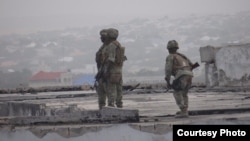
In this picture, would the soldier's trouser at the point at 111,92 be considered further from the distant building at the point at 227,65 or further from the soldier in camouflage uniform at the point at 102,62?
the distant building at the point at 227,65

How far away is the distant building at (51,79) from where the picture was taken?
68875 millimetres

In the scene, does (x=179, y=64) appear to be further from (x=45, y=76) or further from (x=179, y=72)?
(x=45, y=76)

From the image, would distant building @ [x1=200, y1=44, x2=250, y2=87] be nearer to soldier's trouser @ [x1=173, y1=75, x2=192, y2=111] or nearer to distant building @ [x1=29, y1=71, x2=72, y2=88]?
soldier's trouser @ [x1=173, y1=75, x2=192, y2=111]

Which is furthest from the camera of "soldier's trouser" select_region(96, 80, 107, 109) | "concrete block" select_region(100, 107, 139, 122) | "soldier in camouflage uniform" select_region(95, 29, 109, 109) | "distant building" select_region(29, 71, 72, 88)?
"distant building" select_region(29, 71, 72, 88)

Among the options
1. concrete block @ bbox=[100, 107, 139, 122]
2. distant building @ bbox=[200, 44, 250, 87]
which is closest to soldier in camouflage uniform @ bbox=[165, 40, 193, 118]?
concrete block @ bbox=[100, 107, 139, 122]

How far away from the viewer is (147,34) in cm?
12525

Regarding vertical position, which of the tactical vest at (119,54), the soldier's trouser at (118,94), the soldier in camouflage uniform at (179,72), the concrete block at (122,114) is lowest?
the concrete block at (122,114)

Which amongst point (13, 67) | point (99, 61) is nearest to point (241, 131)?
point (99, 61)

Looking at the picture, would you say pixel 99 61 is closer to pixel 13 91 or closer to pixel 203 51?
pixel 13 91

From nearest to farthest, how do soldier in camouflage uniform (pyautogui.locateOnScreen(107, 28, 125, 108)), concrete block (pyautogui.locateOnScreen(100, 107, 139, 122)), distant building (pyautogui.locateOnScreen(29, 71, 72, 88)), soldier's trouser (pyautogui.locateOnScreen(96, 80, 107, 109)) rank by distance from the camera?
concrete block (pyautogui.locateOnScreen(100, 107, 139, 122)), soldier in camouflage uniform (pyautogui.locateOnScreen(107, 28, 125, 108)), soldier's trouser (pyautogui.locateOnScreen(96, 80, 107, 109)), distant building (pyautogui.locateOnScreen(29, 71, 72, 88))

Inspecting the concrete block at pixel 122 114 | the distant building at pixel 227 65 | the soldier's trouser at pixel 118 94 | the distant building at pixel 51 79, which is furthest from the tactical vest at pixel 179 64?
the distant building at pixel 51 79

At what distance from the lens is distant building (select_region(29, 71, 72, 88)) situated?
2712 inches

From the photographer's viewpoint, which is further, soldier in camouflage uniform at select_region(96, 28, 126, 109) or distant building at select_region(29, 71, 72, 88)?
distant building at select_region(29, 71, 72, 88)

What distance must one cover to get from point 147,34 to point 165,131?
118 metres
